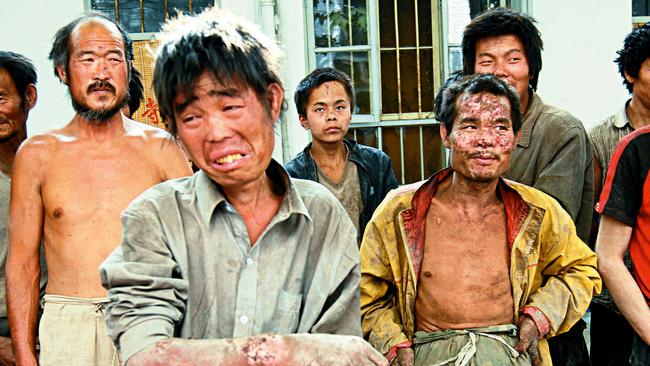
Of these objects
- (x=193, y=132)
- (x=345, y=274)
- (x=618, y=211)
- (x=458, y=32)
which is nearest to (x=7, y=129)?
(x=193, y=132)

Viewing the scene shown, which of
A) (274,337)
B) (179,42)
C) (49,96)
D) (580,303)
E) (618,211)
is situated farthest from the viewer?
(49,96)

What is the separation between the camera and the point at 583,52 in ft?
20.8

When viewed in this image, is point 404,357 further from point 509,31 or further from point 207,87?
point 509,31

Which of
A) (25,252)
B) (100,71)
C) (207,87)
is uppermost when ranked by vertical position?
(100,71)

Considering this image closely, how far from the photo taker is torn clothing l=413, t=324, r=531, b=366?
8.82 feet

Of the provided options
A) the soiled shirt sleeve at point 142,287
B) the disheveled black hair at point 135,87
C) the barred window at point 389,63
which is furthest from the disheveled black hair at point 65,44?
the barred window at point 389,63

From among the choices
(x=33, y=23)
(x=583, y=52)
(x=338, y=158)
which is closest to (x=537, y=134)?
(x=338, y=158)

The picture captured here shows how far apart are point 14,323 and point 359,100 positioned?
4.05 m

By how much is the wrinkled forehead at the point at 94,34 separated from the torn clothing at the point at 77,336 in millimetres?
1076

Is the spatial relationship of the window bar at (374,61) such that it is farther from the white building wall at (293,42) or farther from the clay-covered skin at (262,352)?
the clay-covered skin at (262,352)

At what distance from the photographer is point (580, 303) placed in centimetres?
278

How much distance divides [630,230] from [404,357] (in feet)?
3.67

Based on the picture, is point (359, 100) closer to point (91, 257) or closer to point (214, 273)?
point (91, 257)

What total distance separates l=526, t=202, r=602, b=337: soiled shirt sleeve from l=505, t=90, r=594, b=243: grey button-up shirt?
350mm
